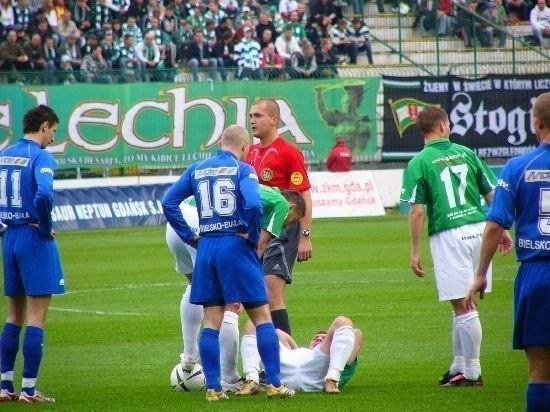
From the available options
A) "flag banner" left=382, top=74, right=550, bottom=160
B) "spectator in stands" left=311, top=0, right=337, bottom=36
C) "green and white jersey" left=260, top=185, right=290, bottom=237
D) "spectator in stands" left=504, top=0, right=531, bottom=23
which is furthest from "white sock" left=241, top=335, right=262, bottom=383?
"spectator in stands" left=504, top=0, right=531, bottom=23

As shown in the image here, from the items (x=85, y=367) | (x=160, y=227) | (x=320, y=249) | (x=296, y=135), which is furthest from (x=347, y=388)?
(x=296, y=135)

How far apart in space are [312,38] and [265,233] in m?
25.4

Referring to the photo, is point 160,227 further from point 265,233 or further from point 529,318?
point 529,318

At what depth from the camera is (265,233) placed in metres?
9.28

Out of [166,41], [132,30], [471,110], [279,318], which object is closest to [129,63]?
[132,30]

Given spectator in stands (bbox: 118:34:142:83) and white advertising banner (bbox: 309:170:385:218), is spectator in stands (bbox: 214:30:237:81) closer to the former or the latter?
spectator in stands (bbox: 118:34:142:83)

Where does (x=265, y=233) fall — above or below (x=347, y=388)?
above

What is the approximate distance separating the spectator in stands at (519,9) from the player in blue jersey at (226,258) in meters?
30.8

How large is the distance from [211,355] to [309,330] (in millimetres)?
4656

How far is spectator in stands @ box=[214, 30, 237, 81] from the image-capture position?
3173 centimetres

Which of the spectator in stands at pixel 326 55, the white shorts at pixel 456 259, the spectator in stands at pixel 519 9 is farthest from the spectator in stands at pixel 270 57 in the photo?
the white shorts at pixel 456 259

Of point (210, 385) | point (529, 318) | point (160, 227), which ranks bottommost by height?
point (160, 227)

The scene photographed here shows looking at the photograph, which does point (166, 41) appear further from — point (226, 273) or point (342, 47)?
point (226, 273)

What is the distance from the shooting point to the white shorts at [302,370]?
939 centimetres
